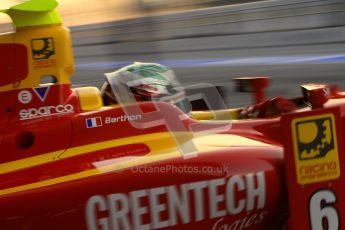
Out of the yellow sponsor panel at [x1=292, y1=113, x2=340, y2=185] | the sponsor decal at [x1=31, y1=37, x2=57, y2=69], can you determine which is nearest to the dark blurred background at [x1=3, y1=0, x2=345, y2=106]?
the yellow sponsor panel at [x1=292, y1=113, x2=340, y2=185]

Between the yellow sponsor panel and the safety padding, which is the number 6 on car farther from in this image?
the safety padding

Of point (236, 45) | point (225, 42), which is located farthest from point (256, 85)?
point (225, 42)

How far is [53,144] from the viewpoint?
2.53m

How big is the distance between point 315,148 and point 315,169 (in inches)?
3.7

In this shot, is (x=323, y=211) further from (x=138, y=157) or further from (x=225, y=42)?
(x=225, y=42)

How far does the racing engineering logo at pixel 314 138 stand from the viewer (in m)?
2.62

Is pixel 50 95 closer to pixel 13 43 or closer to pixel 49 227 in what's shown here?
pixel 13 43

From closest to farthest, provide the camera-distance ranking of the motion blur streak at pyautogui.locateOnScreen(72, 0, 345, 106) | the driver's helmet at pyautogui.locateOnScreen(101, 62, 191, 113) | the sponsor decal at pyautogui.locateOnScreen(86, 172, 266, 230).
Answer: the sponsor decal at pyautogui.locateOnScreen(86, 172, 266, 230)
the driver's helmet at pyautogui.locateOnScreen(101, 62, 191, 113)
the motion blur streak at pyautogui.locateOnScreen(72, 0, 345, 106)

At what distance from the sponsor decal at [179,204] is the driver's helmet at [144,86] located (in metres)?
0.54

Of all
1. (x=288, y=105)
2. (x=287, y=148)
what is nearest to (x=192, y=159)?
(x=287, y=148)

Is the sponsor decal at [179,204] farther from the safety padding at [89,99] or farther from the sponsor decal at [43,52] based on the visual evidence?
the sponsor decal at [43,52]

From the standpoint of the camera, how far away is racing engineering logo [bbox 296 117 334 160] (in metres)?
2.62

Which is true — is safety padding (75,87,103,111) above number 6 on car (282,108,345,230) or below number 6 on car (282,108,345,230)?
above

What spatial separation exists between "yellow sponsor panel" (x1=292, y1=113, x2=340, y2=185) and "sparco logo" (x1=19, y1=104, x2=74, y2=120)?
3.33 feet
